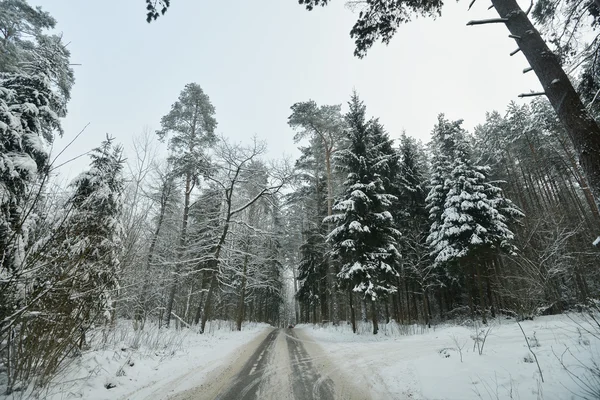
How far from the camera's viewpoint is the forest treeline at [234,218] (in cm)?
372

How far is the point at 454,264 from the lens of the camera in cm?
1650

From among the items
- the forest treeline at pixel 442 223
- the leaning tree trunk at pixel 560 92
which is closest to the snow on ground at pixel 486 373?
the leaning tree trunk at pixel 560 92

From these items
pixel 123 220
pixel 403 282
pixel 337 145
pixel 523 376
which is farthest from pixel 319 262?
pixel 523 376

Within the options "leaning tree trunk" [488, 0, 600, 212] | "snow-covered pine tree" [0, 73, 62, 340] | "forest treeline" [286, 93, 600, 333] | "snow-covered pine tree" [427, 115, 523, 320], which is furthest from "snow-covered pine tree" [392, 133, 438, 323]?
"snow-covered pine tree" [0, 73, 62, 340]

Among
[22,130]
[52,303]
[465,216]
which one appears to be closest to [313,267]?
[465,216]

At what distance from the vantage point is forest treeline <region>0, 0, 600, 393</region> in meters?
3.72

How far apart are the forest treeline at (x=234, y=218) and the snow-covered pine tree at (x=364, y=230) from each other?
0.09 m

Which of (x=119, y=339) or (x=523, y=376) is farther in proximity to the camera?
(x=119, y=339)

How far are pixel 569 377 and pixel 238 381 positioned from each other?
18.2 feet

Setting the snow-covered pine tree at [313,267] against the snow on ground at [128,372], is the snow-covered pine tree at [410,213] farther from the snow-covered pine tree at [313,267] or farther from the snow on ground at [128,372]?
the snow on ground at [128,372]

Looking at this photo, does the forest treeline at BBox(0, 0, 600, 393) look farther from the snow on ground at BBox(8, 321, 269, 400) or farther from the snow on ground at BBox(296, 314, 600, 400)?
the snow on ground at BBox(296, 314, 600, 400)

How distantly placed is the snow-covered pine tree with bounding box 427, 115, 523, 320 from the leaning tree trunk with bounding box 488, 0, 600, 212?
1337 centimetres

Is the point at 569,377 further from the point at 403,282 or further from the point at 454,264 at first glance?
the point at 403,282

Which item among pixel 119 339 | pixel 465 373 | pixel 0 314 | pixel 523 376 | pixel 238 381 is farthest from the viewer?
pixel 119 339
